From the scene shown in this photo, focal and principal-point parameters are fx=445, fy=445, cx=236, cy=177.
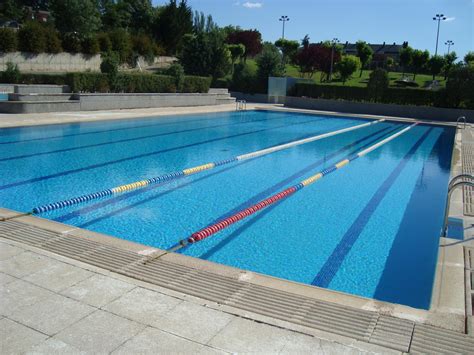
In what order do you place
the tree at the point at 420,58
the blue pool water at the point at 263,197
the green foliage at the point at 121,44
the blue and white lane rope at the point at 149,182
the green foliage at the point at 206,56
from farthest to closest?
the tree at the point at 420,58
the green foliage at the point at 121,44
the green foliage at the point at 206,56
the blue and white lane rope at the point at 149,182
the blue pool water at the point at 263,197

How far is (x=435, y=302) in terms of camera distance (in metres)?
3.79

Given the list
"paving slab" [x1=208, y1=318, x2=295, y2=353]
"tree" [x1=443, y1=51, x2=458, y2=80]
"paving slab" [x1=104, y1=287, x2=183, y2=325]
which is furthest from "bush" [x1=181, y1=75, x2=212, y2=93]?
"tree" [x1=443, y1=51, x2=458, y2=80]

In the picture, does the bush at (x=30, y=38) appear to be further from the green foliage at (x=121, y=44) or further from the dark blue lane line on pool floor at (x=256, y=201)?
the dark blue lane line on pool floor at (x=256, y=201)

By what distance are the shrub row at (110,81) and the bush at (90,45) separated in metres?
14.0

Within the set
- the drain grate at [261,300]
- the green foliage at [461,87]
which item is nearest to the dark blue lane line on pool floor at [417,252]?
the drain grate at [261,300]

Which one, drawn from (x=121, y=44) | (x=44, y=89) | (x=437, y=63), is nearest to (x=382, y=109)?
(x=44, y=89)

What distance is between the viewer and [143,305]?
3.46m

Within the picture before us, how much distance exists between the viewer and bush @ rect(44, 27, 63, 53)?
1254 inches

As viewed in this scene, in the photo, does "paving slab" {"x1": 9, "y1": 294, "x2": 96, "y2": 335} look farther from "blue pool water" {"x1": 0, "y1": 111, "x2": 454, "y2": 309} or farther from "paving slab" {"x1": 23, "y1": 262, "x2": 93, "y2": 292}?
"blue pool water" {"x1": 0, "y1": 111, "x2": 454, "y2": 309}

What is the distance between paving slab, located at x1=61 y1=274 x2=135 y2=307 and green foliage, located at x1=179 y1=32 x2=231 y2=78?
30.8m

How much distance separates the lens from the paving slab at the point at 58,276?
12.2ft

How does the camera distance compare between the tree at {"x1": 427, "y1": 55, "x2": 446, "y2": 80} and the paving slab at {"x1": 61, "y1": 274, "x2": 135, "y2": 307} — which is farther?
the tree at {"x1": 427, "y1": 55, "x2": 446, "y2": 80}

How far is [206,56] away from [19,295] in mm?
31254

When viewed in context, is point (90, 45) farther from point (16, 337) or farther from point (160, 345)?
point (160, 345)
